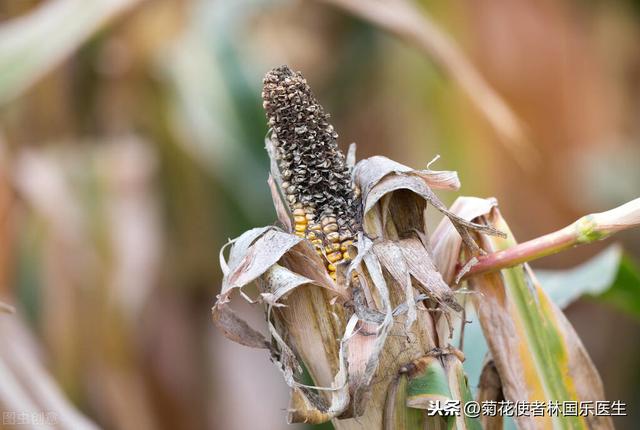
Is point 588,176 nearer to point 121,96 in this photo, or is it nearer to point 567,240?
point 121,96

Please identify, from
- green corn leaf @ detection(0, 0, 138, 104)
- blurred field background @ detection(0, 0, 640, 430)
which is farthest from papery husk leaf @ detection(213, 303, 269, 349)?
green corn leaf @ detection(0, 0, 138, 104)

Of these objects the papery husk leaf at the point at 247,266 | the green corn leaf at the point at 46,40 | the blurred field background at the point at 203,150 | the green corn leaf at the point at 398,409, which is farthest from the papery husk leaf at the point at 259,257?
the green corn leaf at the point at 46,40

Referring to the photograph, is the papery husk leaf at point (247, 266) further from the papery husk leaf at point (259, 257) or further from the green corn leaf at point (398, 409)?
the green corn leaf at point (398, 409)

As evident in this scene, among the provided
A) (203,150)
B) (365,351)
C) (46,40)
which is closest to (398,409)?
(365,351)

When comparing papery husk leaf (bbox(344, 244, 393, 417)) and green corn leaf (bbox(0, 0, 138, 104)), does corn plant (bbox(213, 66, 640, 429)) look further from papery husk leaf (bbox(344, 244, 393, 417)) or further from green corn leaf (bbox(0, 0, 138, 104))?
green corn leaf (bbox(0, 0, 138, 104))

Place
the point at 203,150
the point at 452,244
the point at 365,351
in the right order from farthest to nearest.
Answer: the point at 203,150
the point at 452,244
the point at 365,351

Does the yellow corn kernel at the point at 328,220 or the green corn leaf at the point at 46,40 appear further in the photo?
the green corn leaf at the point at 46,40

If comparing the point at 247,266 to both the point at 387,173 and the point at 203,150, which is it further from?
the point at 203,150
